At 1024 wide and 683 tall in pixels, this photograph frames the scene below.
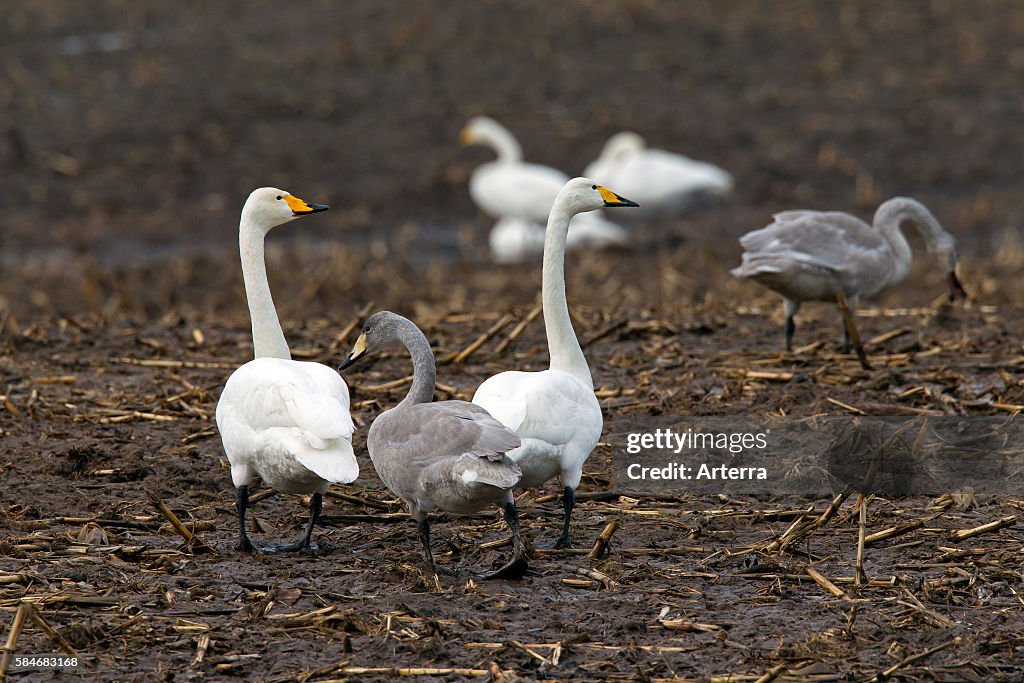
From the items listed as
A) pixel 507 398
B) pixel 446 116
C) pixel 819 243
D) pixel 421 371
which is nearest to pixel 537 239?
pixel 446 116

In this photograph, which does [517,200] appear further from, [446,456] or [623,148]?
[446,456]

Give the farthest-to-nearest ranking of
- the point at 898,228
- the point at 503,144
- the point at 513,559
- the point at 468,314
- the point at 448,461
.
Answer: the point at 503,144 → the point at 468,314 → the point at 898,228 → the point at 513,559 → the point at 448,461

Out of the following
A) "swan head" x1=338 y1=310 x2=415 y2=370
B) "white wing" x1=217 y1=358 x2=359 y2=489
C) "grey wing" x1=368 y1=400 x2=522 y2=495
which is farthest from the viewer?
"swan head" x1=338 y1=310 x2=415 y2=370

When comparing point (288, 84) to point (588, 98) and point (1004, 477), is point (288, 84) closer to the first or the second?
point (588, 98)

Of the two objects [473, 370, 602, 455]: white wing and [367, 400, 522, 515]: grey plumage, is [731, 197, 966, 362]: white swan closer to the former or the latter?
[473, 370, 602, 455]: white wing

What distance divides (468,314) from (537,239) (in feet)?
18.6

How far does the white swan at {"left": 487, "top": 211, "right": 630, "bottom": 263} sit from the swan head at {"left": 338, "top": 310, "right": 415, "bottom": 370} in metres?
8.95

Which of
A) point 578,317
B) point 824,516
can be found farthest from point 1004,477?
point 578,317

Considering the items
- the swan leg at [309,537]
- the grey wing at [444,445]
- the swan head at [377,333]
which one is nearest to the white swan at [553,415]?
the grey wing at [444,445]

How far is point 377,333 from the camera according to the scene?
623 centimetres

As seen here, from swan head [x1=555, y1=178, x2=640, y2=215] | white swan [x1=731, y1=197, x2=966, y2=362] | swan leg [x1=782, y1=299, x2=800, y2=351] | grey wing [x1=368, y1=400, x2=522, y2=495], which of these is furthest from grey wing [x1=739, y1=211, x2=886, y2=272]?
grey wing [x1=368, y1=400, x2=522, y2=495]

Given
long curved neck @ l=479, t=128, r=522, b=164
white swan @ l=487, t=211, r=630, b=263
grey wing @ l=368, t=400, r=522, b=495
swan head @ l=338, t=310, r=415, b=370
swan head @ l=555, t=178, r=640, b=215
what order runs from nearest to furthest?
grey wing @ l=368, t=400, r=522, b=495, swan head @ l=338, t=310, r=415, b=370, swan head @ l=555, t=178, r=640, b=215, white swan @ l=487, t=211, r=630, b=263, long curved neck @ l=479, t=128, r=522, b=164

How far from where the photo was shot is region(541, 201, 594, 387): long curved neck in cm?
644

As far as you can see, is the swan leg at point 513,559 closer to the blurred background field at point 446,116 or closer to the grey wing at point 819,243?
the grey wing at point 819,243
